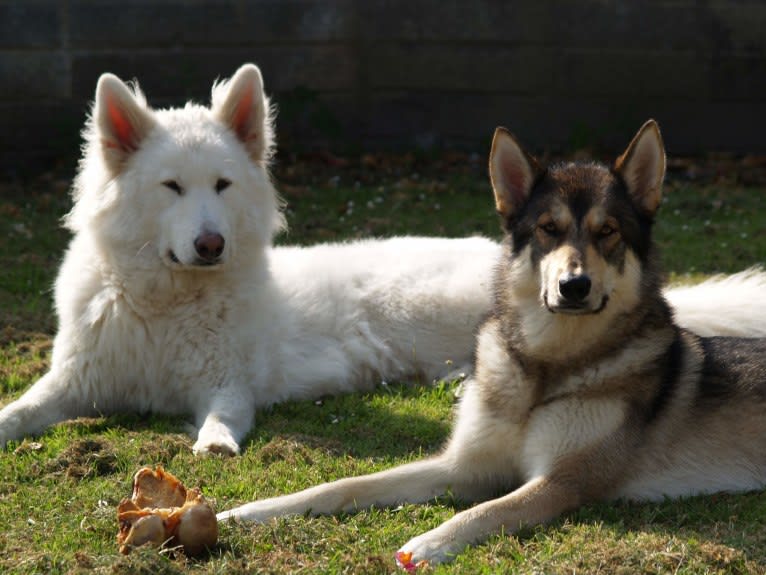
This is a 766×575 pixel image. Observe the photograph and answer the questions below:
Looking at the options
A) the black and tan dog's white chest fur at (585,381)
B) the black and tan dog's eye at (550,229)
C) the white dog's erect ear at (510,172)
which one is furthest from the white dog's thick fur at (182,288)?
the black and tan dog's eye at (550,229)

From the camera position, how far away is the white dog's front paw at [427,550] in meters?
3.94

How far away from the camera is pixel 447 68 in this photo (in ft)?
38.5

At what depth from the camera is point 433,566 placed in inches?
155

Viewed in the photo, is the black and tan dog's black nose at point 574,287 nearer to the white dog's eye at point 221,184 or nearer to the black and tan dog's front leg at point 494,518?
the black and tan dog's front leg at point 494,518

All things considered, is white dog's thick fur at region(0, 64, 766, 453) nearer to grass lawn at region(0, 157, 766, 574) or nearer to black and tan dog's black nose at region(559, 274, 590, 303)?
grass lawn at region(0, 157, 766, 574)

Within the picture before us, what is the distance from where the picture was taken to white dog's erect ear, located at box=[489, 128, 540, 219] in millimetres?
4734

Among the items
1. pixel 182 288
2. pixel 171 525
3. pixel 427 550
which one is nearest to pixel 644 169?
pixel 427 550

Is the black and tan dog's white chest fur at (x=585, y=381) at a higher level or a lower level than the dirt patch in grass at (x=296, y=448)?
higher

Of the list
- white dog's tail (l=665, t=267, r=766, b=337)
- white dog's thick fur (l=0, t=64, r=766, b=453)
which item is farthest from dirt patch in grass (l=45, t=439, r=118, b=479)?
white dog's tail (l=665, t=267, r=766, b=337)

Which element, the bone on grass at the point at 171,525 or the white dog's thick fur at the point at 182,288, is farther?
the white dog's thick fur at the point at 182,288

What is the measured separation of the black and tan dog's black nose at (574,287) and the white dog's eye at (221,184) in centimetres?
219

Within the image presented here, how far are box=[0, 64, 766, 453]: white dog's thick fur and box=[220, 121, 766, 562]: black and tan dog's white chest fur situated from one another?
128cm

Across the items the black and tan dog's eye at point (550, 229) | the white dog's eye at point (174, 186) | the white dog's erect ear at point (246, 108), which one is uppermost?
the white dog's erect ear at point (246, 108)

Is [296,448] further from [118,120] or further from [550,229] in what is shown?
[118,120]
